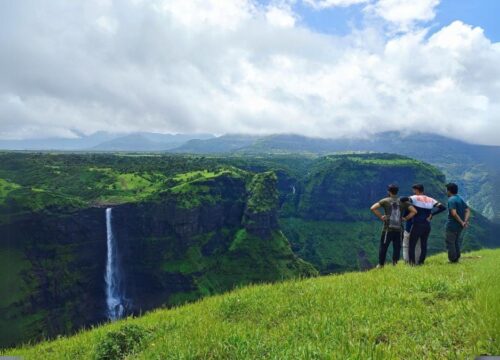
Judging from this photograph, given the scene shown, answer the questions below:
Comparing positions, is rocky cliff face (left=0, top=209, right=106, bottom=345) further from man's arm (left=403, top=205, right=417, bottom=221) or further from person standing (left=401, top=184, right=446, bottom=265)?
man's arm (left=403, top=205, right=417, bottom=221)

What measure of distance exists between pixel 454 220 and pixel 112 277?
467ft

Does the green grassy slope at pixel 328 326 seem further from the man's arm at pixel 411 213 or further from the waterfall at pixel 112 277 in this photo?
the waterfall at pixel 112 277

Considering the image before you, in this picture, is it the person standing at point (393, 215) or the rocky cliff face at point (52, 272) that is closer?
the person standing at point (393, 215)

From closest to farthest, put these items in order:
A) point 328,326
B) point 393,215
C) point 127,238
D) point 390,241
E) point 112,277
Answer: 1. point 328,326
2. point 393,215
3. point 390,241
4. point 112,277
5. point 127,238

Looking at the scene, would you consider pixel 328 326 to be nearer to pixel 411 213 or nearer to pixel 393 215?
pixel 393 215

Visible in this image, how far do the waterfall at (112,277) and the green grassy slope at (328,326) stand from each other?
136 metres

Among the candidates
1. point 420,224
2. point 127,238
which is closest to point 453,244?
point 420,224

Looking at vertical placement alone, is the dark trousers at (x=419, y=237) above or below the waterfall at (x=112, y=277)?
above

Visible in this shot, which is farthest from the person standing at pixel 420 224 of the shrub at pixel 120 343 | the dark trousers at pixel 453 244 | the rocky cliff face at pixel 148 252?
the rocky cliff face at pixel 148 252

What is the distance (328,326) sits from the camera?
6.80 meters

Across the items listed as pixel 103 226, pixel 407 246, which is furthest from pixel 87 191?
pixel 407 246

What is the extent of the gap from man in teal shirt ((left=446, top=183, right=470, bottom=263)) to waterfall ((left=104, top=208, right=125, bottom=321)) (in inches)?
5245

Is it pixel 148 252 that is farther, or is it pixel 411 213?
pixel 148 252

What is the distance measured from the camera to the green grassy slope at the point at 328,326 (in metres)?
5.56
